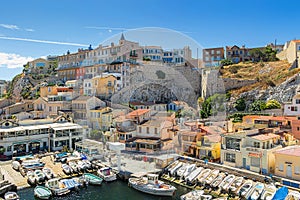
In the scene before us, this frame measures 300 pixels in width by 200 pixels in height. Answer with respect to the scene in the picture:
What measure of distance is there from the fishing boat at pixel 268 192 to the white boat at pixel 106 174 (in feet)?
17.7

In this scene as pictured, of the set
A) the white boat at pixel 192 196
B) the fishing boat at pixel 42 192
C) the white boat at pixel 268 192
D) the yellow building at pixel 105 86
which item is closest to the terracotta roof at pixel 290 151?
the white boat at pixel 268 192

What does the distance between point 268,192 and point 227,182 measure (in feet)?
4.74

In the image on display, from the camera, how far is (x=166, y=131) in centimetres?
1377

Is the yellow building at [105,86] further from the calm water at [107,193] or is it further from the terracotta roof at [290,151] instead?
the terracotta roof at [290,151]

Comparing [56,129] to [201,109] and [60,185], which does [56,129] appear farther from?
[201,109]

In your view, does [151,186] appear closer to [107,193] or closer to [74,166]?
[107,193]

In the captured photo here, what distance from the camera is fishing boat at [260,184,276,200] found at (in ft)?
28.6

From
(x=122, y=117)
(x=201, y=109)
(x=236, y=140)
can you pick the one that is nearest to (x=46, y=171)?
(x=122, y=117)

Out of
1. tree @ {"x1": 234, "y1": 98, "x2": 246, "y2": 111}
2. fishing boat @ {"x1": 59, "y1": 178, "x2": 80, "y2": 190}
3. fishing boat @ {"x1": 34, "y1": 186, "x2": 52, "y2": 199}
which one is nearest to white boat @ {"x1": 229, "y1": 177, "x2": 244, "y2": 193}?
fishing boat @ {"x1": 59, "y1": 178, "x2": 80, "y2": 190}

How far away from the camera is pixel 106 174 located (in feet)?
37.0

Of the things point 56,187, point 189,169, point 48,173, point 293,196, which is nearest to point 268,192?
point 293,196

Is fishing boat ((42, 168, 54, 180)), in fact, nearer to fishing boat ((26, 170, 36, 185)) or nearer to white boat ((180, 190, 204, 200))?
fishing boat ((26, 170, 36, 185))

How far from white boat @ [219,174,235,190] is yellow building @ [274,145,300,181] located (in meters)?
1.58

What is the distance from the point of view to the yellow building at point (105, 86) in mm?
20978
